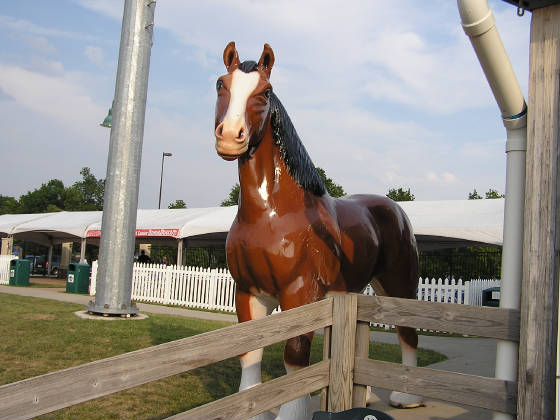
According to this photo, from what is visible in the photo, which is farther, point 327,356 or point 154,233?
point 154,233

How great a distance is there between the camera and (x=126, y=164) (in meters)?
8.49

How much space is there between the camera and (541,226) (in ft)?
7.87

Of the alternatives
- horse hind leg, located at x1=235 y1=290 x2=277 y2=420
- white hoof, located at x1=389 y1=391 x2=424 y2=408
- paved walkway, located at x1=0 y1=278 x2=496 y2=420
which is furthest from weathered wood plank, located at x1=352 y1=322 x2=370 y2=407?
white hoof, located at x1=389 y1=391 x2=424 y2=408

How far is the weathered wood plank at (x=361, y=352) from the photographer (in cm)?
312

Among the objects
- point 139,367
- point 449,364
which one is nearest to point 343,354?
point 139,367

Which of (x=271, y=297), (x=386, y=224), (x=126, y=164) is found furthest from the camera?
(x=126, y=164)

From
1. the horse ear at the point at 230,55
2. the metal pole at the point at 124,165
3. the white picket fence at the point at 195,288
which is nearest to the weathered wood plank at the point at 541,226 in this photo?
the horse ear at the point at 230,55

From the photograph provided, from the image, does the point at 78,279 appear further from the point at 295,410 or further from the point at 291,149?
the point at 295,410

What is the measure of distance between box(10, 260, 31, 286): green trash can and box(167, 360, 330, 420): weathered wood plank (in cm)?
1779

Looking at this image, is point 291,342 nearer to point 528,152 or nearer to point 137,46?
point 528,152

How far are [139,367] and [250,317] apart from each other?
1487 millimetres

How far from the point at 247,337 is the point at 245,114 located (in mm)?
1314

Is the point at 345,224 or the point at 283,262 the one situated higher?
the point at 345,224

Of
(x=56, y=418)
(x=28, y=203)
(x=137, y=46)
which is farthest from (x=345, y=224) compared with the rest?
(x=28, y=203)
